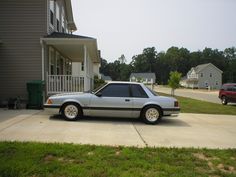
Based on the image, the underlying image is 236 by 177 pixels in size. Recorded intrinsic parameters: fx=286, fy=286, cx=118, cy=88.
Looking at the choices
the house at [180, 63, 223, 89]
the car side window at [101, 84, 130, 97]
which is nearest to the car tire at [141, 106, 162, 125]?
the car side window at [101, 84, 130, 97]

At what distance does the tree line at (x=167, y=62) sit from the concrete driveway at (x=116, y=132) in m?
103

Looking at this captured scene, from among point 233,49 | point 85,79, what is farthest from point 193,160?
point 233,49

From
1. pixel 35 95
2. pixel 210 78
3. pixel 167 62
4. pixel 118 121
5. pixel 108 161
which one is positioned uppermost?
pixel 167 62

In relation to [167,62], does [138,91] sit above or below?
below

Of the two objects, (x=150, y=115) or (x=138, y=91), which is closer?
(x=150, y=115)

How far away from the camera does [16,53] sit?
48.5ft

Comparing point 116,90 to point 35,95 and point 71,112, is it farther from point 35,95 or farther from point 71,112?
point 35,95

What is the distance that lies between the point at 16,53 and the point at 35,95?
283 cm

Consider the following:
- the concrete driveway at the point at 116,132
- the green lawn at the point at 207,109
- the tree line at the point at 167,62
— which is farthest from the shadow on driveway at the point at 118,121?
the tree line at the point at 167,62

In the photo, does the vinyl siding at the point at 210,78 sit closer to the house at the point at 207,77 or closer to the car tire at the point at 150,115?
the house at the point at 207,77

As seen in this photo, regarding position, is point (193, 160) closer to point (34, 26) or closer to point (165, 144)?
point (165, 144)

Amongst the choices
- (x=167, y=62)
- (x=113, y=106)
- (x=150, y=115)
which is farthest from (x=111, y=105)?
(x=167, y=62)

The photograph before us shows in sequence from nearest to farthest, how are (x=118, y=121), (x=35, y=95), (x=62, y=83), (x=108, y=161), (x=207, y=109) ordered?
(x=108, y=161) < (x=118, y=121) < (x=35, y=95) < (x=62, y=83) < (x=207, y=109)

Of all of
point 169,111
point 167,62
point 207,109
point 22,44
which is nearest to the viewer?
point 169,111
